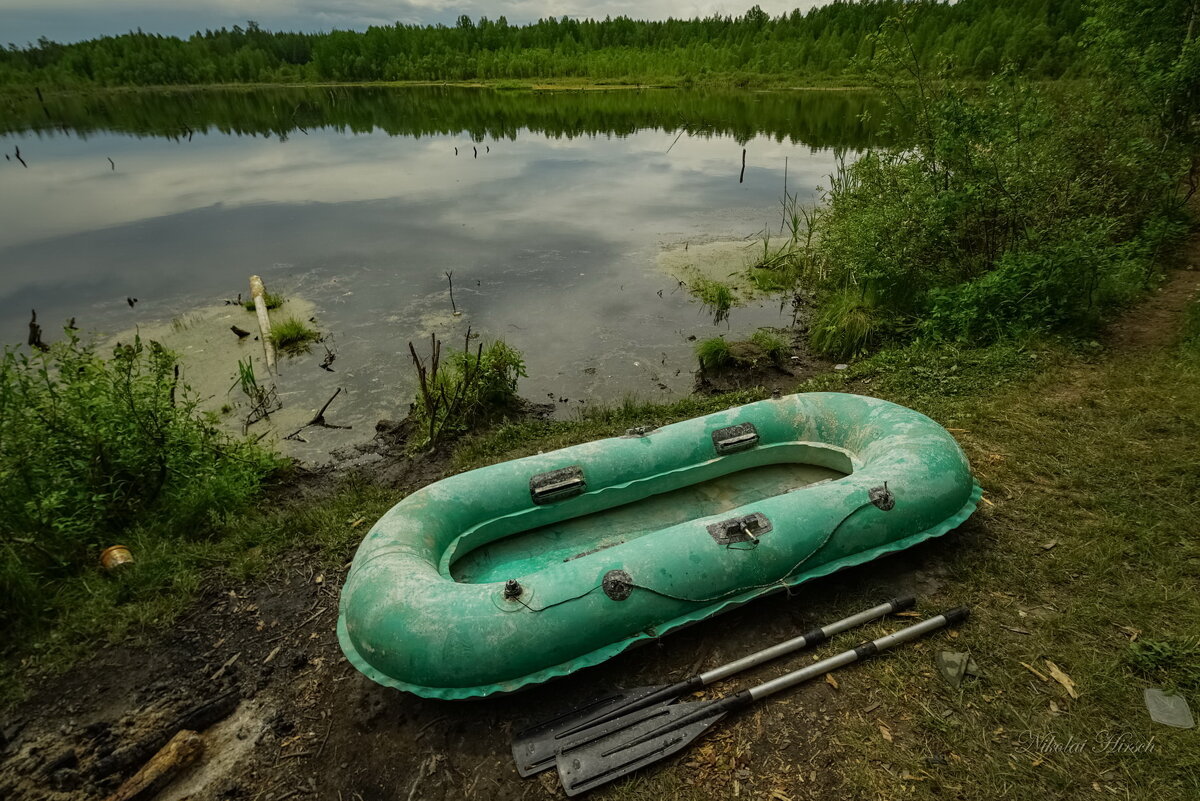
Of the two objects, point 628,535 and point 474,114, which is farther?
point 474,114

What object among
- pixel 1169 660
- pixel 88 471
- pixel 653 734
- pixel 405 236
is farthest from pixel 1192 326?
pixel 405 236

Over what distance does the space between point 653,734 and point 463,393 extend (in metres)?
3.70

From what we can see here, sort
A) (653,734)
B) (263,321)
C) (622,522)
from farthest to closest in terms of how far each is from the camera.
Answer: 1. (263,321)
2. (622,522)
3. (653,734)

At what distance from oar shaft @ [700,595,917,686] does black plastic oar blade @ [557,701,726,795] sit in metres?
0.18

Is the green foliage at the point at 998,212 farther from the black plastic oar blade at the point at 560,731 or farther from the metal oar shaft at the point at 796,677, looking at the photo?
the black plastic oar blade at the point at 560,731

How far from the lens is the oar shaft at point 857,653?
2811 mm

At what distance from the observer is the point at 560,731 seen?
2.71 meters

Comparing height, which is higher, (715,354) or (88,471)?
(88,471)

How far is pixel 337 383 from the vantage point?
662cm

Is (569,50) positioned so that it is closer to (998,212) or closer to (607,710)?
(998,212)

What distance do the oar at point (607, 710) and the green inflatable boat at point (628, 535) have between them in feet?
0.83

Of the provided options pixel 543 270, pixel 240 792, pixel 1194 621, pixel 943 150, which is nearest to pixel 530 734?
pixel 240 792

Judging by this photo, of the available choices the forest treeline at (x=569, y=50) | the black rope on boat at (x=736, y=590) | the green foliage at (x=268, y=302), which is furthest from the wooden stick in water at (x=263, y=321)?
the forest treeline at (x=569, y=50)

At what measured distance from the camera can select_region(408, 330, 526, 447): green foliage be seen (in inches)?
216
